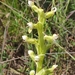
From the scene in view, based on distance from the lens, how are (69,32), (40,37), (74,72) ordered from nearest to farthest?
(40,37)
(69,32)
(74,72)

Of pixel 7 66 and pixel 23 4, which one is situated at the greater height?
pixel 23 4

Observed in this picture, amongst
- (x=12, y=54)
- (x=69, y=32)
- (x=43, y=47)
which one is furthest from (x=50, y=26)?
(x=43, y=47)

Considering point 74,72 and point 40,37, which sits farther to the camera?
point 74,72

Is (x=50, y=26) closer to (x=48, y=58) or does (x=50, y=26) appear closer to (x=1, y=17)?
(x=48, y=58)

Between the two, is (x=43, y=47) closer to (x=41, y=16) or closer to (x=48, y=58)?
(x=41, y=16)

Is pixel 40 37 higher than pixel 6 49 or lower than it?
lower

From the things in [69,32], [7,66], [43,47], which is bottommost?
[43,47]

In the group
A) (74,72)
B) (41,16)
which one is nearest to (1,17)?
(74,72)

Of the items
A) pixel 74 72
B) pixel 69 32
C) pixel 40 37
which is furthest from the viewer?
pixel 74 72

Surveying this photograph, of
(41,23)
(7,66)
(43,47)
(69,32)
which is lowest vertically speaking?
(43,47)
